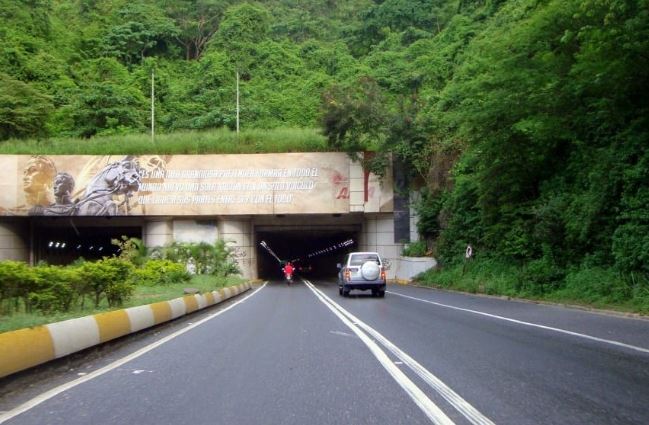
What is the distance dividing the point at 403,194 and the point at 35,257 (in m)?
28.7

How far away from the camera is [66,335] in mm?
8812

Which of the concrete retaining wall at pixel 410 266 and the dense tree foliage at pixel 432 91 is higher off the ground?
the dense tree foliage at pixel 432 91

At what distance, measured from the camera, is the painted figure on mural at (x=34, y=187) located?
147ft

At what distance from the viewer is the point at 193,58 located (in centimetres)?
7675

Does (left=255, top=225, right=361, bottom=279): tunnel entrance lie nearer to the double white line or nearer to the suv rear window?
the suv rear window

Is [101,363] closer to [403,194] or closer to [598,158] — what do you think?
[598,158]

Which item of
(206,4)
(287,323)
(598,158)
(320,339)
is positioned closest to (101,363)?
(320,339)

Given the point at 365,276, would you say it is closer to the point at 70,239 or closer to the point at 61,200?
the point at 61,200

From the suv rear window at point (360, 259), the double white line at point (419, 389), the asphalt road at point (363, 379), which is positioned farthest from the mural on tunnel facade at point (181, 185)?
the double white line at point (419, 389)

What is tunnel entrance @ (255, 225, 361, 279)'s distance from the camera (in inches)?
2146

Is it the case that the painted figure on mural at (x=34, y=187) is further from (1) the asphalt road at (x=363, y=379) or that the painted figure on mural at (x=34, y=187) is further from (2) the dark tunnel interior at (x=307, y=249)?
(1) the asphalt road at (x=363, y=379)

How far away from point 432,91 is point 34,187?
1282 inches

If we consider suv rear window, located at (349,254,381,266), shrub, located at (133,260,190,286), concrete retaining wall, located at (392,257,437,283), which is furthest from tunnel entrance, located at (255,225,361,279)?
suv rear window, located at (349,254,381,266)

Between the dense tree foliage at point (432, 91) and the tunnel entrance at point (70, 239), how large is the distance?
934 cm
